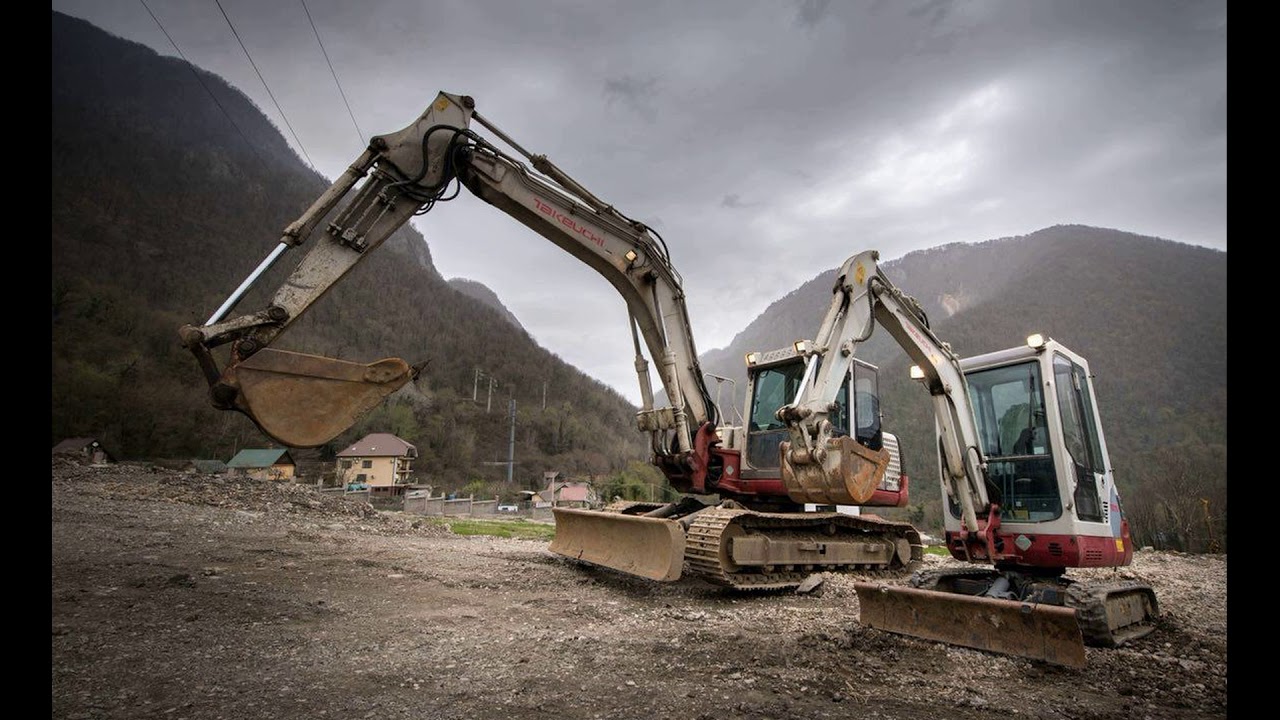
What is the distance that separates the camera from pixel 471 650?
13.0 feet

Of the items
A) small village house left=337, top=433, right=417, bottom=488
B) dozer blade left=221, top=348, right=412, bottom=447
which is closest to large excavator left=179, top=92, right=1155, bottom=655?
dozer blade left=221, top=348, right=412, bottom=447

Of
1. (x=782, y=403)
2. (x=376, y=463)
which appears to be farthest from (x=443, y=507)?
(x=376, y=463)

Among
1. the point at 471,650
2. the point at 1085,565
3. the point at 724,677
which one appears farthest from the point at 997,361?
the point at 471,650

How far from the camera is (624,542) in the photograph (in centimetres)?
686

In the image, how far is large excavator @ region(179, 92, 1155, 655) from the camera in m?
4.67

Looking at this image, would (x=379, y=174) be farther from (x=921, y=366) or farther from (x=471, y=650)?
(x=921, y=366)

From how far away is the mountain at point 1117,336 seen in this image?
757 cm

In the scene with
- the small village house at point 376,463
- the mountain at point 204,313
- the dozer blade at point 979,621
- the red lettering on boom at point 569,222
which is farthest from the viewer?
the small village house at point 376,463

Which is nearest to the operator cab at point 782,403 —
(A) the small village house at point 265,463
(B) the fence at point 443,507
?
(B) the fence at point 443,507

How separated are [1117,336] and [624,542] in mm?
55596

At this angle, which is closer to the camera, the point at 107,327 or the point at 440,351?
the point at 107,327

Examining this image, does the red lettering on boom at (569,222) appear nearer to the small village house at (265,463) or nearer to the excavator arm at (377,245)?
the excavator arm at (377,245)

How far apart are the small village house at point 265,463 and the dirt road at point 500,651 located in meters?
32.0
